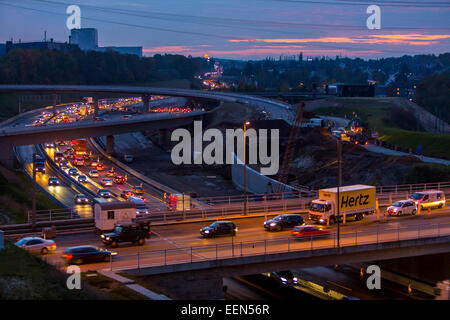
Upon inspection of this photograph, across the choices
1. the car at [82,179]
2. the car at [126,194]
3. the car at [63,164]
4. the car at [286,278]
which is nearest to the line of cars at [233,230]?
the car at [286,278]

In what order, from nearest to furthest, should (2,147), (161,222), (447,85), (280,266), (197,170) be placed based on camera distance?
1. (280,266)
2. (161,222)
3. (2,147)
4. (197,170)
5. (447,85)

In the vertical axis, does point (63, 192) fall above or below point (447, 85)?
below

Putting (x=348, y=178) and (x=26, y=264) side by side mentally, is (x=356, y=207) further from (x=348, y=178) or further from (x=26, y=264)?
(x=348, y=178)

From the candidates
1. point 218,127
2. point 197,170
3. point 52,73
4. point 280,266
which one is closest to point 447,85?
point 218,127

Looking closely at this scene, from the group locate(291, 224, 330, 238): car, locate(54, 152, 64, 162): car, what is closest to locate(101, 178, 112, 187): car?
locate(54, 152, 64, 162): car

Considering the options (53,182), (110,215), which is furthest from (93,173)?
(110,215)

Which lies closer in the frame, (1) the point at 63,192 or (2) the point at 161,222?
(2) the point at 161,222
